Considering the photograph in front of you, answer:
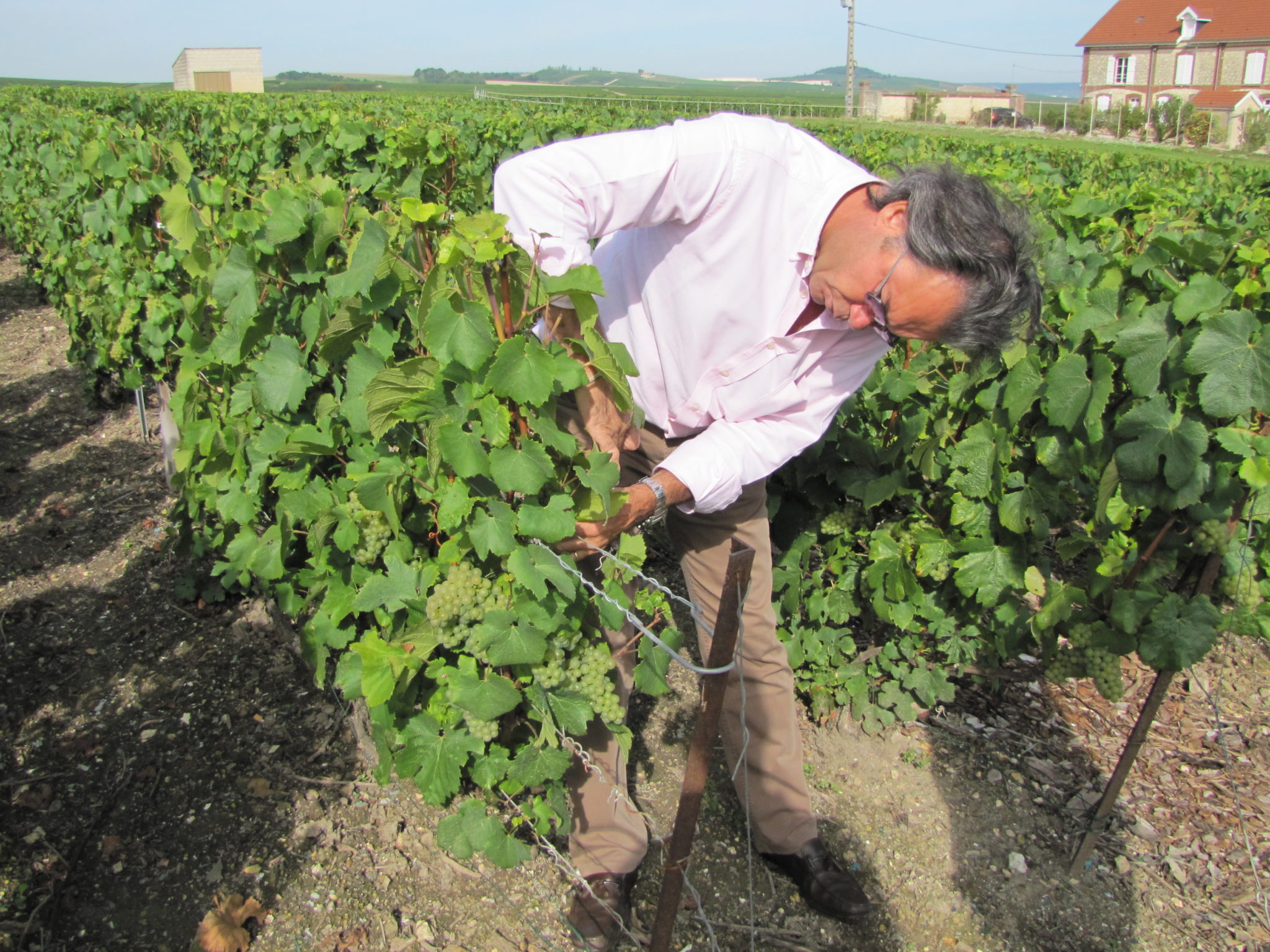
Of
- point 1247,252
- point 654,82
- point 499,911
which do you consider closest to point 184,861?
point 499,911

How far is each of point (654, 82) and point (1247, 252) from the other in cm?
16888

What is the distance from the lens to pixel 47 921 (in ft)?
8.03

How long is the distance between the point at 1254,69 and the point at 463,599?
6549 cm

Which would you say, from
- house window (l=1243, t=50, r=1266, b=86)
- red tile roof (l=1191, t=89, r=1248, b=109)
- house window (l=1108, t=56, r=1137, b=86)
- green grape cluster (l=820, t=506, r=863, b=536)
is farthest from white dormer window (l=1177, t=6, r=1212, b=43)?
green grape cluster (l=820, t=506, r=863, b=536)

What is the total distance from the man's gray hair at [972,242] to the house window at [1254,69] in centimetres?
6393

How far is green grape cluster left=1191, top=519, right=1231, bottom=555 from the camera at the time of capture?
2.37m

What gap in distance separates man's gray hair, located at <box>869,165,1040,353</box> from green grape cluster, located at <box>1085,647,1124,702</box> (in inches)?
42.6

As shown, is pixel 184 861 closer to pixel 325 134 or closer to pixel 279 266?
pixel 279 266

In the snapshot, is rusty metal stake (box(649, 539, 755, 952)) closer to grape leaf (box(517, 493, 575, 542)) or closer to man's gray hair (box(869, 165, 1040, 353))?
grape leaf (box(517, 493, 575, 542))

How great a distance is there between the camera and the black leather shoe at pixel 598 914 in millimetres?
2467

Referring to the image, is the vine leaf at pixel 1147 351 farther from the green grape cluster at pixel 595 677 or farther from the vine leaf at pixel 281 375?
the vine leaf at pixel 281 375

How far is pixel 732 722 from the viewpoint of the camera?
2.75 metres

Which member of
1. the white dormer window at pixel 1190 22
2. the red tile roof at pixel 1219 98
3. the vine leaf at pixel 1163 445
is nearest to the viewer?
the vine leaf at pixel 1163 445

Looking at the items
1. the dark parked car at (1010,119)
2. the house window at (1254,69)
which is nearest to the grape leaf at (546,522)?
the dark parked car at (1010,119)
